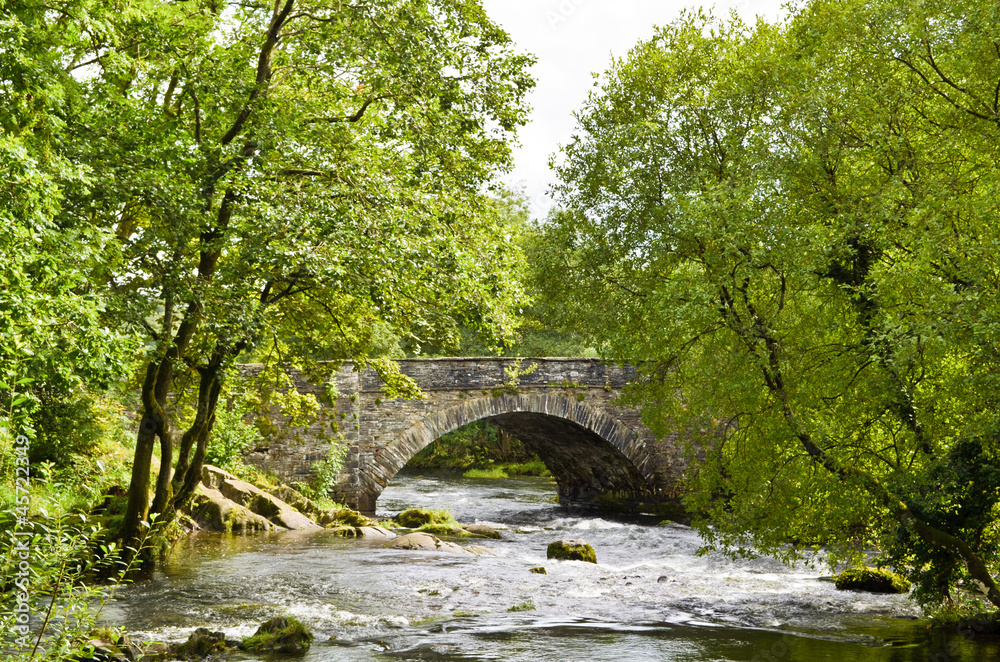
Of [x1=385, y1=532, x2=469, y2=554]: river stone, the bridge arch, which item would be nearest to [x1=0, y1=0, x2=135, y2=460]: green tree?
[x1=385, y1=532, x2=469, y2=554]: river stone

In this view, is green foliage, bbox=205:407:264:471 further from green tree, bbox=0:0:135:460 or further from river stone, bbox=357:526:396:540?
green tree, bbox=0:0:135:460

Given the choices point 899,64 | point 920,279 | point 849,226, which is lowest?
point 920,279

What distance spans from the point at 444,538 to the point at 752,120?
11.1 m

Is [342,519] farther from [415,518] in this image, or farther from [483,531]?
[483,531]

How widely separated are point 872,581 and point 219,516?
481 inches

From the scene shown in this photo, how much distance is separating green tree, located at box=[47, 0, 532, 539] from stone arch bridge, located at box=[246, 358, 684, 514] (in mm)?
7887

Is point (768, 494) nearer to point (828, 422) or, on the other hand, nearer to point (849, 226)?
point (828, 422)

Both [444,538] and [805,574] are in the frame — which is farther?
[444,538]

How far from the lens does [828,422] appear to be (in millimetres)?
10000

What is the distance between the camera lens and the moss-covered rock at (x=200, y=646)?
8.40m

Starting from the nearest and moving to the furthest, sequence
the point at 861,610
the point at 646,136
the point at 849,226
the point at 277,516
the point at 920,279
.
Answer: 1. the point at 920,279
2. the point at 849,226
3. the point at 861,610
4. the point at 646,136
5. the point at 277,516

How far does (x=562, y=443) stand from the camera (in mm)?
28094

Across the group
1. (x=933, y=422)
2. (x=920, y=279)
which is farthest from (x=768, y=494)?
(x=920, y=279)

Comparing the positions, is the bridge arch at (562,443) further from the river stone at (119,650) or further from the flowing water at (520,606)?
the river stone at (119,650)
